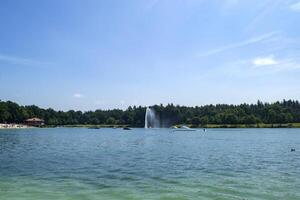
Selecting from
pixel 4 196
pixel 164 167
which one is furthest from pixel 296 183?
pixel 4 196

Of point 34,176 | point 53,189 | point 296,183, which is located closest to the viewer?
point 53,189

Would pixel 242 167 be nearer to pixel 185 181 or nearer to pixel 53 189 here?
pixel 185 181

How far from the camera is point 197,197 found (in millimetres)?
24859

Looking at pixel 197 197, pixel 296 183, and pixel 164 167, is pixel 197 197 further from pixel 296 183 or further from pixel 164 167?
pixel 164 167

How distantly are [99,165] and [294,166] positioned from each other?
2000cm

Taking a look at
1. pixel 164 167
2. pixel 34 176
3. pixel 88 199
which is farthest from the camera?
pixel 164 167

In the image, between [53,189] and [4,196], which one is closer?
[4,196]

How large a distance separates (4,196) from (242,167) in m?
24.8

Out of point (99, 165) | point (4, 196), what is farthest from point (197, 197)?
point (99, 165)

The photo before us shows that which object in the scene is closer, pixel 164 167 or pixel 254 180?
pixel 254 180

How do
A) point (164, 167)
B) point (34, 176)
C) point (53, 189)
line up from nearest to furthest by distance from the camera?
point (53, 189), point (34, 176), point (164, 167)

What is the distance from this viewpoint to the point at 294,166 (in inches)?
1684

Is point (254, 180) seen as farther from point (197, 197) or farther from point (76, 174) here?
point (76, 174)

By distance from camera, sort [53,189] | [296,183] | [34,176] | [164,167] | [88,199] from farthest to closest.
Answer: [164,167] → [34,176] → [296,183] → [53,189] → [88,199]
